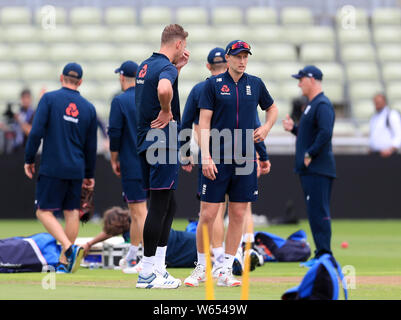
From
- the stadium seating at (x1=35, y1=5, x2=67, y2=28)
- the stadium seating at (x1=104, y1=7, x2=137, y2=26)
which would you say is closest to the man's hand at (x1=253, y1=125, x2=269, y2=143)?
the stadium seating at (x1=104, y1=7, x2=137, y2=26)

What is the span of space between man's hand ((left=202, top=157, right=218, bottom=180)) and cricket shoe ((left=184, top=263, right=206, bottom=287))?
879 millimetres

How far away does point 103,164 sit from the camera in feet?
57.3

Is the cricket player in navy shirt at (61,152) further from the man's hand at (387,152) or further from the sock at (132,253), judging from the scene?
the man's hand at (387,152)

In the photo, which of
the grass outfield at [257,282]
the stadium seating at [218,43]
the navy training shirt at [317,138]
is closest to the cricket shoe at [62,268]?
the grass outfield at [257,282]

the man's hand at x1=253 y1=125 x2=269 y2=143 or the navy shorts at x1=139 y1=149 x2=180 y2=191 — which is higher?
the man's hand at x1=253 y1=125 x2=269 y2=143

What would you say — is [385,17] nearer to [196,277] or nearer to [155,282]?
[196,277]

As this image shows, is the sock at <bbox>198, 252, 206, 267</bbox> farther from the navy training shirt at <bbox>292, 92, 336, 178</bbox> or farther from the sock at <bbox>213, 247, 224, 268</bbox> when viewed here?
the navy training shirt at <bbox>292, 92, 336, 178</bbox>

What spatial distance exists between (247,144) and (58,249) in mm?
2936

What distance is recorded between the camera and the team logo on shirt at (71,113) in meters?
9.64

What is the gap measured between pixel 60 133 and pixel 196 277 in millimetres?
2593

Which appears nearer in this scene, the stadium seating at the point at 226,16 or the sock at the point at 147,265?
the sock at the point at 147,265

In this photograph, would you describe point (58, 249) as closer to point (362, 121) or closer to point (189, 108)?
point (189, 108)

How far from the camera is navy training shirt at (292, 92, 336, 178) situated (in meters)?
10.0
